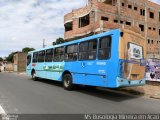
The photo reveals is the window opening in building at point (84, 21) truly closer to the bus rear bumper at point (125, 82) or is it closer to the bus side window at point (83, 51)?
the bus side window at point (83, 51)

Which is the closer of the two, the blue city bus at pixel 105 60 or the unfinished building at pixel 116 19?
the blue city bus at pixel 105 60

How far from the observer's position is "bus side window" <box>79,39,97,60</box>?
12.4 meters

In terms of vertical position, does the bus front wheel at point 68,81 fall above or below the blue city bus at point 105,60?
below

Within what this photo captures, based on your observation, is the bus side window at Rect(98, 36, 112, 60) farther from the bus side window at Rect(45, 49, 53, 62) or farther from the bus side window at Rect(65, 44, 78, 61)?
the bus side window at Rect(45, 49, 53, 62)

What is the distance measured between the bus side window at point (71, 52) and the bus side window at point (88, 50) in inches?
23.3

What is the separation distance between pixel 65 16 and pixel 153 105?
32.3 metres

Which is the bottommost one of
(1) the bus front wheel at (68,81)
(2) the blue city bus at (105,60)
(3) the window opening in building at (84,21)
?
(1) the bus front wheel at (68,81)

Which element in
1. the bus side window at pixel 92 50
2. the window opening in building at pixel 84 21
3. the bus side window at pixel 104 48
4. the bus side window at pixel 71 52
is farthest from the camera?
the window opening in building at pixel 84 21

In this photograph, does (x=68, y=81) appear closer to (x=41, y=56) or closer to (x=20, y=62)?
(x=41, y=56)

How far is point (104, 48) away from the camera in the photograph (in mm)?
11609

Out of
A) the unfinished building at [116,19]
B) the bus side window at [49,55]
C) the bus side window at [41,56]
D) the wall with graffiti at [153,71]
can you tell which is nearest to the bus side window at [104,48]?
the bus side window at [49,55]

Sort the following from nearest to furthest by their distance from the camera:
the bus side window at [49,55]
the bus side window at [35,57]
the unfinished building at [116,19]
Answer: the bus side window at [49,55] < the bus side window at [35,57] < the unfinished building at [116,19]

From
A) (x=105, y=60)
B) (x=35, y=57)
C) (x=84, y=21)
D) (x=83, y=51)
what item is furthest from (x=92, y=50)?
(x=84, y=21)

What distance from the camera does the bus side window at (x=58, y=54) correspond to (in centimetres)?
1583
